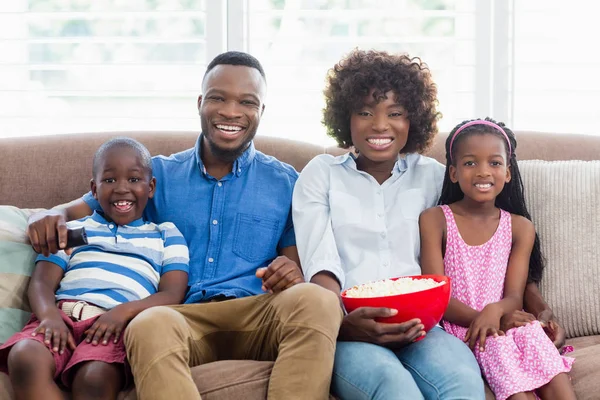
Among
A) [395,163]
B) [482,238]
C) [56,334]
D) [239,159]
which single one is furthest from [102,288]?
[482,238]

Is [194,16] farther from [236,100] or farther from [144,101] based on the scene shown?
[236,100]

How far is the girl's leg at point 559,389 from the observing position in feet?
5.39

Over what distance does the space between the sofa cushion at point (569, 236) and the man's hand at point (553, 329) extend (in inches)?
5.7

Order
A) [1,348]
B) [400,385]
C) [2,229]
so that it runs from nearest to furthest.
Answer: [400,385] → [1,348] → [2,229]

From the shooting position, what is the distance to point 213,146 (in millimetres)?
2078

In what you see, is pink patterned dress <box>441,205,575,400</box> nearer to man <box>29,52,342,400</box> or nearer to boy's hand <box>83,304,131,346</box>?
man <box>29,52,342,400</box>

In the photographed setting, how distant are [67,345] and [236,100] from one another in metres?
0.79

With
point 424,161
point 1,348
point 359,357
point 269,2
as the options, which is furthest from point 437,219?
point 269,2

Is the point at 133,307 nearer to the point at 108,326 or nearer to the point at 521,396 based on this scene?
the point at 108,326

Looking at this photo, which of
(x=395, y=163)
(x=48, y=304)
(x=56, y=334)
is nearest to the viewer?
(x=56, y=334)

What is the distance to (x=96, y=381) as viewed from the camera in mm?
1557

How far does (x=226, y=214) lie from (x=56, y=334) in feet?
1.84

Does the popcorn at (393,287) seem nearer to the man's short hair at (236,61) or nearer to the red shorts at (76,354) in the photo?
the red shorts at (76,354)

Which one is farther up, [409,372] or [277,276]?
[277,276]
